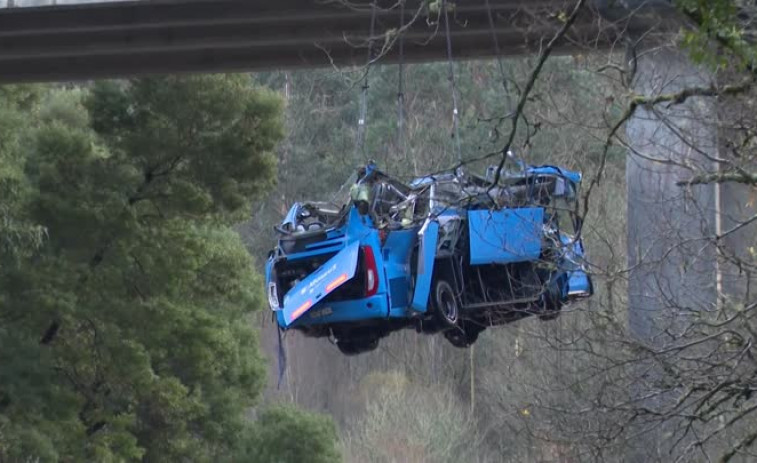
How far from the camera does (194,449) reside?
3606 cm

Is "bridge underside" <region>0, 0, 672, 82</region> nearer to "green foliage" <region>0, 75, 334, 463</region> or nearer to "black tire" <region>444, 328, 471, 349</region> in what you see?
"green foliage" <region>0, 75, 334, 463</region>

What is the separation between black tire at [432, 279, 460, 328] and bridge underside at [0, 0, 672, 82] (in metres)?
3.10

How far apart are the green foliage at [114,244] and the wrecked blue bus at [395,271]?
9.61 m

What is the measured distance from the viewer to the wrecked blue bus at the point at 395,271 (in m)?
20.9

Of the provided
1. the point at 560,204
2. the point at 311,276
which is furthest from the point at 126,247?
the point at 560,204

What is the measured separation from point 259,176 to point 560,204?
13.0 metres

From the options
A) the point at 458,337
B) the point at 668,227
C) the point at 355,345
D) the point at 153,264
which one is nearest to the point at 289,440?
the point at 153,264

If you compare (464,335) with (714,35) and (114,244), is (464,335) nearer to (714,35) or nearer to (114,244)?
(114,244)

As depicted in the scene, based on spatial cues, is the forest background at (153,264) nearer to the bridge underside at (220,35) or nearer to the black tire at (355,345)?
the bridge underside at (220,35)

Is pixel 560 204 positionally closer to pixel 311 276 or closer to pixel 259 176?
pixel 311 276

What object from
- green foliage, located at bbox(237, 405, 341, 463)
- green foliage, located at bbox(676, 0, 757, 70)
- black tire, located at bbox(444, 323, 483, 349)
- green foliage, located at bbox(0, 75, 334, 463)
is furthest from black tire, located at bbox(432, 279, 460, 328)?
green foliage, located at bbox(237, 405, 341, 463)

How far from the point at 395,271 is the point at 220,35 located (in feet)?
16.8

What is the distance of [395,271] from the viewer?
Answer: 70.5ft

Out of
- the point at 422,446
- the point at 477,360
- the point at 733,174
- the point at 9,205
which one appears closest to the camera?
the point at 733,174
